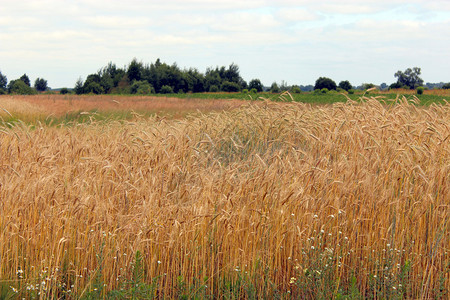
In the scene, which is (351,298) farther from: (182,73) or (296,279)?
(182,73)

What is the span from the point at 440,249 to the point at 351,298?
98 cm

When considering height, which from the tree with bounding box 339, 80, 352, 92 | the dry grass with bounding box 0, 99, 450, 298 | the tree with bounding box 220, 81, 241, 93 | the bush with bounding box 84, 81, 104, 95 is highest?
the tree with bounding box 339, 80, 352, 92

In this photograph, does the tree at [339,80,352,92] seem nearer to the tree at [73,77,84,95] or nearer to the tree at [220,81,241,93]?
the tree at [220,81,241,93]

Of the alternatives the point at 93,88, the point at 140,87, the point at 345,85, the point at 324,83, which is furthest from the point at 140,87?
the point at 345,85

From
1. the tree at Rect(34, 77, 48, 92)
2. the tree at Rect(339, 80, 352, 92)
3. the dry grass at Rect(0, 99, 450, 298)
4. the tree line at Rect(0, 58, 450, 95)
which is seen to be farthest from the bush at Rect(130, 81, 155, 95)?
the tree at Rect(34, 77, 48, 92)

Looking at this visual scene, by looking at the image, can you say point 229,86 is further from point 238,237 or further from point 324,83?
point 238,237

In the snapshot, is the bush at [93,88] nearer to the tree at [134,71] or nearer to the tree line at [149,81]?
the tree line at [149,81]

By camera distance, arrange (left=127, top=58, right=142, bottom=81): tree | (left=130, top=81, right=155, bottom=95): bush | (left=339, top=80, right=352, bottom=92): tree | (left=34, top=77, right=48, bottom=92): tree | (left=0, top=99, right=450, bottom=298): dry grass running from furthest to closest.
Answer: (left=34, top=77, right=48, bottom=92): tree
(left=339, top=80, right=352, bottom=92): tree
(left=127, top=58, right=142, bottom=81): tree
(left=130, top=81, right=155, bottom=95): bush
(left=0, top=99, right=450, bottom=298): dry grass

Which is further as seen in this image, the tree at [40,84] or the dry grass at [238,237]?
the tree at [40,84]

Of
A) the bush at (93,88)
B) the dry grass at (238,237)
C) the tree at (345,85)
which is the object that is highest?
the tree at (345,85)

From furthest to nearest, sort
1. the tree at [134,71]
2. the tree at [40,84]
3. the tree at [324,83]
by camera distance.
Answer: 1. the tree at [40,84]
2. the tree at [324,83]
3. the tree at [134,71]

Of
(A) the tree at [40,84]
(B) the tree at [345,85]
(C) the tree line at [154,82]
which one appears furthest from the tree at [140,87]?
(A) the tree at [40,84]

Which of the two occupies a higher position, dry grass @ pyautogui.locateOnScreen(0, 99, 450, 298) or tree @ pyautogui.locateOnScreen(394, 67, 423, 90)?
tree @ pyautogui.locateOnScreen(394, 67, 423, 90)

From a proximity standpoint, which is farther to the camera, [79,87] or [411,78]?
[411,78]
